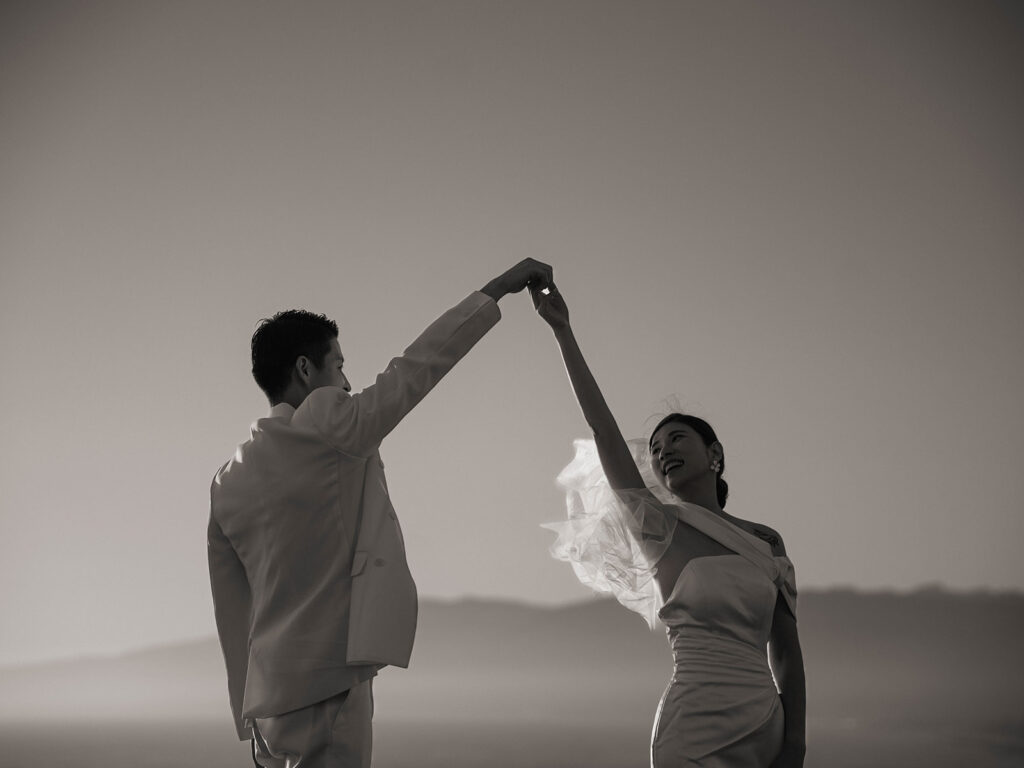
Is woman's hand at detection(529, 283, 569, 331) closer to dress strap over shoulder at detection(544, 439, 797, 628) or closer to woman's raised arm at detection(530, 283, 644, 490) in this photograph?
woman's raised arm at detection(530, 283, 644, 490)

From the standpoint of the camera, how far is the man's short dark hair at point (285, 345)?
1826 mm

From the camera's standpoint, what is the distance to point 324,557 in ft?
5.46

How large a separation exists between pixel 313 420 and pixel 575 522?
94cm

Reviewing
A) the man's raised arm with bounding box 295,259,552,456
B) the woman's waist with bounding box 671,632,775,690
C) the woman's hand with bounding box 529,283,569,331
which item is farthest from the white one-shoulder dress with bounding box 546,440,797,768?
the man's raised arm with bounding box 295,259,552,456

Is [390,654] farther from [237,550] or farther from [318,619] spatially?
[237,550]

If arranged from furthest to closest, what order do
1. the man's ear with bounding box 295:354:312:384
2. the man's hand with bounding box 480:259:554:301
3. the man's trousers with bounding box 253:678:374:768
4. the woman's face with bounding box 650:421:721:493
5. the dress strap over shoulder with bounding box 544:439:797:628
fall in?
the woman's face with bounding box 650:421:721:493, the dress strap over shoulder with bounding box 544:439:797:628, the man's hand with bounding box 480:259:554:301, the man's ear with bounding box 295:354:312:384, the man's trousers with bounding box 253:678:374:768

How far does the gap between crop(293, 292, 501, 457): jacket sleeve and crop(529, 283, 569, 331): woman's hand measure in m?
0.53

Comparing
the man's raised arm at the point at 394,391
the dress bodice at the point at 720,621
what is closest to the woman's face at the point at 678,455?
the dress bodice at the point at 720,621

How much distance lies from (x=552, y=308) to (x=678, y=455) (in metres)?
0.50

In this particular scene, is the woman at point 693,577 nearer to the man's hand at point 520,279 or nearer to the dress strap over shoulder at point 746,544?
the dress strap over shoulder at point 746,544

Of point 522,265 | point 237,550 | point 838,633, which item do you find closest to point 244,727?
point 237,550

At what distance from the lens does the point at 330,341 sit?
6.09ft

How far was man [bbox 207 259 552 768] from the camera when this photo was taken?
63.2 inches

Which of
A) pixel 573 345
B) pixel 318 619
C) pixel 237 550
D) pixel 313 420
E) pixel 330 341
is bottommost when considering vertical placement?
pixel 318 619
